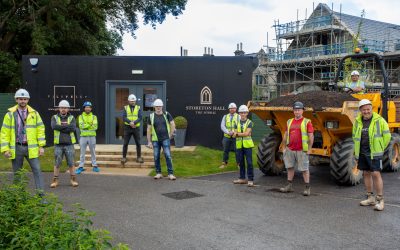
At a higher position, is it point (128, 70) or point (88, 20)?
point (88, 20)

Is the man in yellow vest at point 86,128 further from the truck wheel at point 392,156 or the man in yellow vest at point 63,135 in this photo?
the truck wheel at point 392,156

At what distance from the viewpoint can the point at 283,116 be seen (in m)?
10.5

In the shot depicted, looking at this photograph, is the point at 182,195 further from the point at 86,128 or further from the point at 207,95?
the point at 207,95

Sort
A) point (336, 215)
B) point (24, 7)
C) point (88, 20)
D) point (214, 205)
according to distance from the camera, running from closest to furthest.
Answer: point (336, 215), point (214, 205), point (24, 7), point (88, 20)

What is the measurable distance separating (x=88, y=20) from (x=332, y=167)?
1915 centimetres

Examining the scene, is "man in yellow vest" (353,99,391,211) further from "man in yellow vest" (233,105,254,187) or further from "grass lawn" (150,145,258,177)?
"grass lawn" (150,145,258,177)

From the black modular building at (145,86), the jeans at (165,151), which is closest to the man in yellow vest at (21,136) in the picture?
the jeans at (165,151)

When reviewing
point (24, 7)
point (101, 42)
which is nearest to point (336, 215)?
point (24, 7)

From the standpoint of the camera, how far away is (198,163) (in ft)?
43.1

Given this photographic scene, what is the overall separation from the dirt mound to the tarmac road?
183 cm

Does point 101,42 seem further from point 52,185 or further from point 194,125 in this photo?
point 52,185

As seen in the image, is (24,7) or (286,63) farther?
(286,63)

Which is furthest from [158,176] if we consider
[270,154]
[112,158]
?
[270,154]

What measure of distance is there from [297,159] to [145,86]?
8.23 metres
